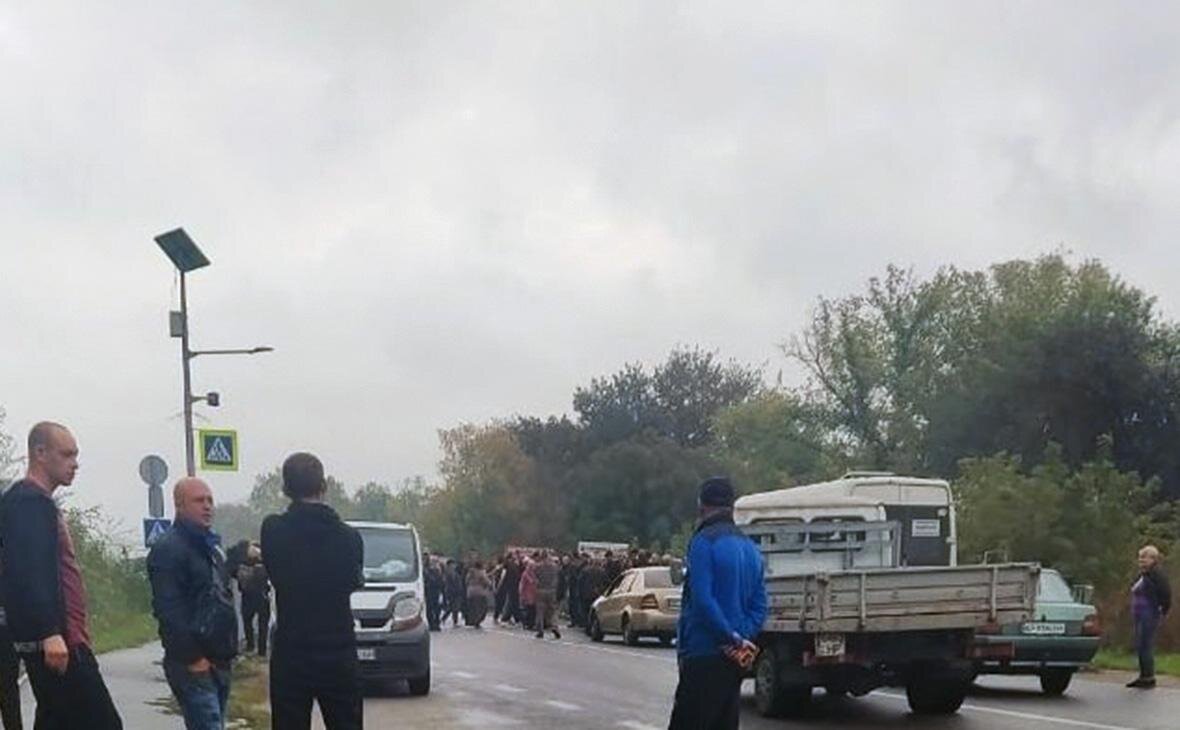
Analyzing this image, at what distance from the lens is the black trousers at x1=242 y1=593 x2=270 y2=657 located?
23625mm

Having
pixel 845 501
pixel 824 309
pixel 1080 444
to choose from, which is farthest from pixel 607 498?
pixel 845 501

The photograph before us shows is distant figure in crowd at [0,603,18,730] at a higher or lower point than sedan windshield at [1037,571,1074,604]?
higher

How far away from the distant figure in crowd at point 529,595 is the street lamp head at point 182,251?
15559 millimetres

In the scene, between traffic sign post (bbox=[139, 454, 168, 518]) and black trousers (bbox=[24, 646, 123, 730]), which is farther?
traffic sign post (bbox=[139, 454, 168, 518])

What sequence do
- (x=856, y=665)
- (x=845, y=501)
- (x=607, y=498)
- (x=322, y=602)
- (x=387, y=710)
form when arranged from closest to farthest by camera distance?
(x=322, y=602)
(x=856, y=665)
(x=387, y=710)
(x=845, y=501)
(x=607, y=498)

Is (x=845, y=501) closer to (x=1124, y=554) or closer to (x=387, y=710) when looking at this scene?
(x=387, y=710)

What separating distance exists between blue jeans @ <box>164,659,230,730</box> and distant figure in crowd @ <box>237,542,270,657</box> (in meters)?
12.8

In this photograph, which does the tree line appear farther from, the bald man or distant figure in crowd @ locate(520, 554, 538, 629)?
the bald man

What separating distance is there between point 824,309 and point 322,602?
70.4 metres

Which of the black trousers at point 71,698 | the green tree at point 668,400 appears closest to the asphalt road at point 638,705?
the black trousers at point 71,698

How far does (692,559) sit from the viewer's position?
8930 mm

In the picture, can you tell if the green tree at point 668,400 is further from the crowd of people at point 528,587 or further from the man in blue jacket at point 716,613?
the man in blue jacket at point 716,613

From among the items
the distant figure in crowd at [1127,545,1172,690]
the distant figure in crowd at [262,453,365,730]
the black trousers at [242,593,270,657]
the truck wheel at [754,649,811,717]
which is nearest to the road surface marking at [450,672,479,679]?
the black trousers at [242,593,270,657]

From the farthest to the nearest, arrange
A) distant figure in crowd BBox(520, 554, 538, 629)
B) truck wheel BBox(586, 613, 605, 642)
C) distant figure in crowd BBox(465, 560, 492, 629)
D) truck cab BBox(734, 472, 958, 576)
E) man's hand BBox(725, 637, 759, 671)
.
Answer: distant figure in crowd BBox(465, 560, 492, 629), distant figure in crowd BBox(520, 554, 538, 629), truck wheel BBox(586, 613, 605, 642), truck cab BBox(734, 472, 958, 576), man's hand BBox(725, 637, 759, 671)
